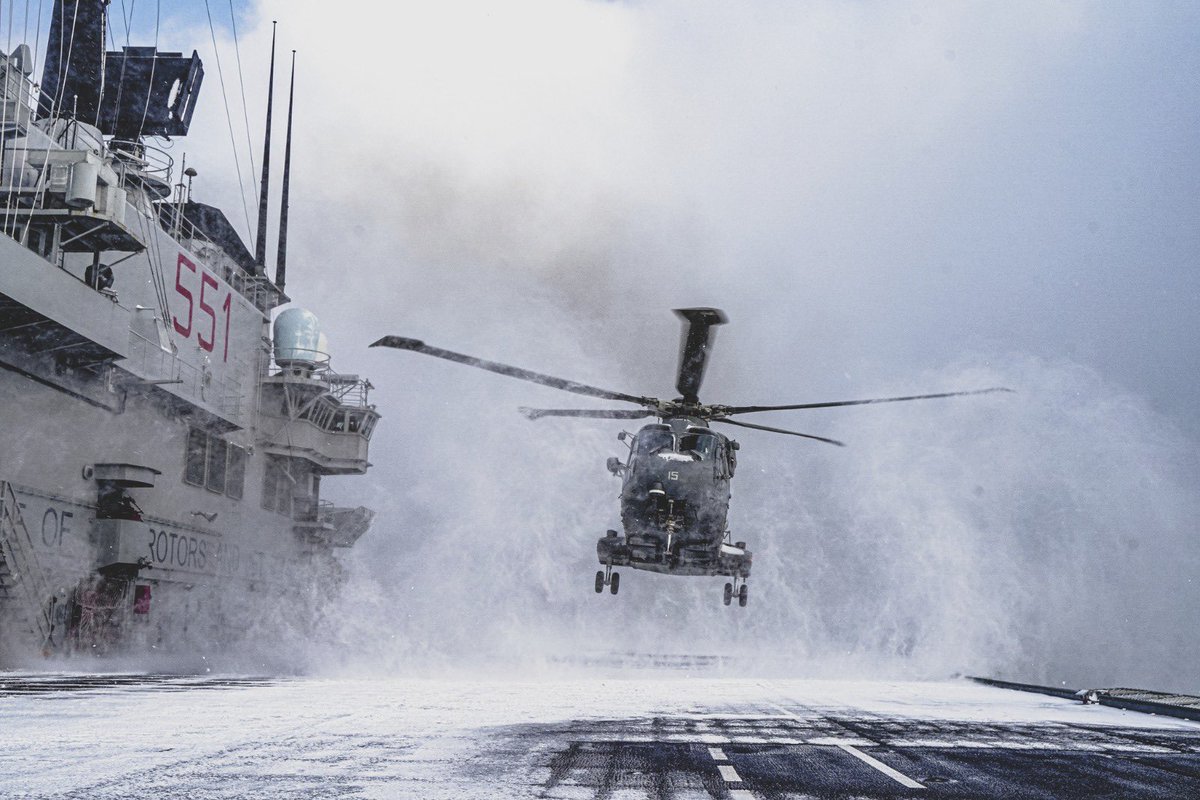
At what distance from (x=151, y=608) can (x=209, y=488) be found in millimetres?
6621

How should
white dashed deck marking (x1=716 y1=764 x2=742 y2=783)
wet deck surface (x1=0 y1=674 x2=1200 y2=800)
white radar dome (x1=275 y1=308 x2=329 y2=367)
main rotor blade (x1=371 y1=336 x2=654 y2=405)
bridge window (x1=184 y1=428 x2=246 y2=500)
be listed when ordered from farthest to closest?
white radar dome (x1=275 y1=308 x2=329 y2=367) < bridge window (x1=184 y1=428 x2=246 y2=500) < main rotor blade (x1=371 y1=336 x2=654 y2=405) < white dashed deck marking (x1=716 y1=764 x2=742 y2=783) < wet deck surface (x1=0 y1=674 x2=1200 y2=800)

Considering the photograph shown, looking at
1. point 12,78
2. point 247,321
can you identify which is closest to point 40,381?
point 12,78

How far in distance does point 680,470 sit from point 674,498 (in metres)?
0.66

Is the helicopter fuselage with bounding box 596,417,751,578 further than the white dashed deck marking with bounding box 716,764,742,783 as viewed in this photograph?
Yes

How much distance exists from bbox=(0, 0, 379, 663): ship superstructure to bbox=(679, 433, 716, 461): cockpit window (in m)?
17.0

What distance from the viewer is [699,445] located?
2442 centimetres

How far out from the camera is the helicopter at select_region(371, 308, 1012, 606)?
23.8m

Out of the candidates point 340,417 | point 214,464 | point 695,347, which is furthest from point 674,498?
point 340,417

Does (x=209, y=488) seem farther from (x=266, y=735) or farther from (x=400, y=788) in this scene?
(x=400, y=788)

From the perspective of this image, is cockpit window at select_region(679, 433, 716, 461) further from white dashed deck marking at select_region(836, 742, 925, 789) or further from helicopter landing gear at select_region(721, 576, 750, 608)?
white dashed deck marking at select_region(836, 742, 925, 789)

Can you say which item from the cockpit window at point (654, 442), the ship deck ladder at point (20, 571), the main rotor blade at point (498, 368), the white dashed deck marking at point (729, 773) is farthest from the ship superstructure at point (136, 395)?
the white dashed deck marking at point (729, 773)

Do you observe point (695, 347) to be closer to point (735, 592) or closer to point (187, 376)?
point (735, 592)

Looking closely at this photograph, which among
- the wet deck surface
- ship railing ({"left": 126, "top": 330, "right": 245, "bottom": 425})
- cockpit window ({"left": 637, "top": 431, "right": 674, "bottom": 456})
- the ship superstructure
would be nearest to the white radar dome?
the ship superstructure

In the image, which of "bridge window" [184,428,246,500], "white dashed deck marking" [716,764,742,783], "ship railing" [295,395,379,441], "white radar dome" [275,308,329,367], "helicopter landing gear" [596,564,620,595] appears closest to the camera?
"white dashed deck marking" [716,764,742,783]
